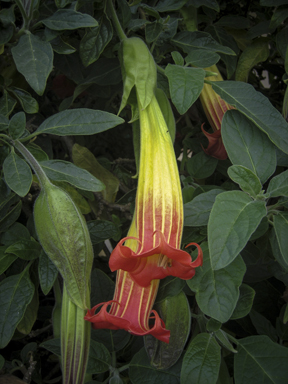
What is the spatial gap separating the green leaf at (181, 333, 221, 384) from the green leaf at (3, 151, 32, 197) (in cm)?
35

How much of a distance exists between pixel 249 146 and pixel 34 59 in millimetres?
350

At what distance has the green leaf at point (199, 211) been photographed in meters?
0.56

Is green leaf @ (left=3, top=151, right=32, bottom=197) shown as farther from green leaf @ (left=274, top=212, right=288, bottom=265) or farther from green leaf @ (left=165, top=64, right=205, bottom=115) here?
green leaf @ (left=274, top=212, right=288, bottom=265)

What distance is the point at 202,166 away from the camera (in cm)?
76

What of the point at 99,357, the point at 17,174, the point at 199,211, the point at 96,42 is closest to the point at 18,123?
the point at 17,174

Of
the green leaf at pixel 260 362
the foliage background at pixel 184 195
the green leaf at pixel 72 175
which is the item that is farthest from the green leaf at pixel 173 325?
the green leaf at pixel 72 175

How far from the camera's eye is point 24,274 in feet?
2.12

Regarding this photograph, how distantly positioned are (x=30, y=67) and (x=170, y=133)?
0.23 m

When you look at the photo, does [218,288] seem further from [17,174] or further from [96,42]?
[96,42]

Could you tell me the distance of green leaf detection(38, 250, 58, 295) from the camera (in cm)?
59

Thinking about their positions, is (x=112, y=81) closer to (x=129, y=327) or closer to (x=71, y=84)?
(x=71, y=84)

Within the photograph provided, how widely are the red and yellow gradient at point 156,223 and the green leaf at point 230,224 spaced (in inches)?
1.4

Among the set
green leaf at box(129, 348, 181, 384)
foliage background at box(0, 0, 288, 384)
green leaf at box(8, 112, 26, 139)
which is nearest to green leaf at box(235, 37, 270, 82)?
foliage background at box(0, 0, 288, 384)

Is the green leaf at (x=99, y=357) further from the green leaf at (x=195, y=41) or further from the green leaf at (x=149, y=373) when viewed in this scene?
the green leaf at (x=195, y=41)
